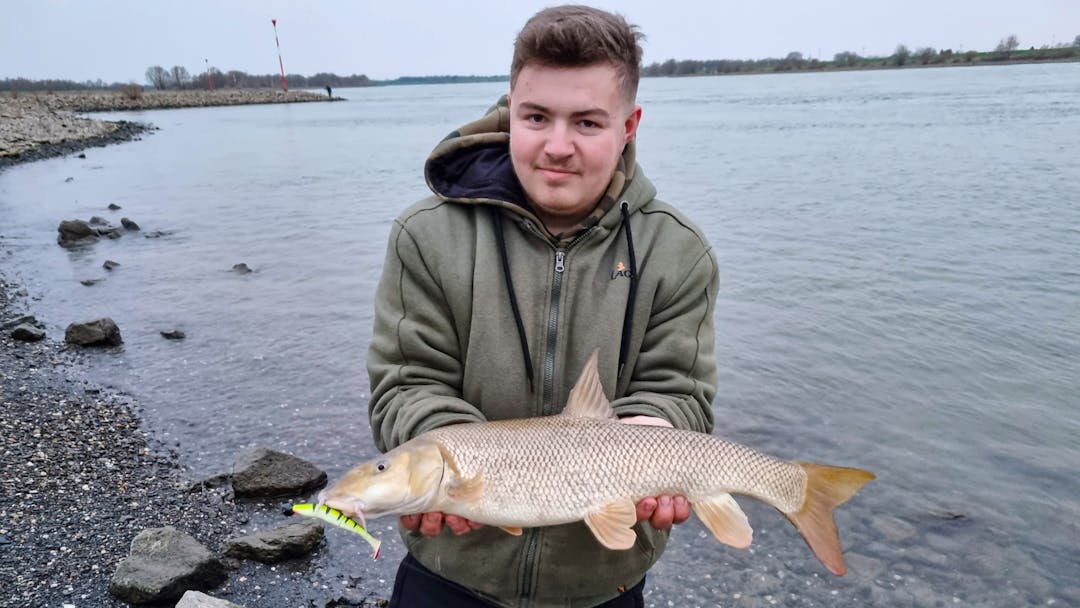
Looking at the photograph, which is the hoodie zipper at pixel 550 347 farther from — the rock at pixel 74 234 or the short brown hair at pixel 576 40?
the rock at pixel 74 234

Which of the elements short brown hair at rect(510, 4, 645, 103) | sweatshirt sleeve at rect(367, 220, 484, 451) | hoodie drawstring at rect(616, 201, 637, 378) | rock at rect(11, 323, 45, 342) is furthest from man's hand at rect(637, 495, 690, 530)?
rock at rect(11, 323, 45, 342)

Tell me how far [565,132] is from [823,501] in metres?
1.62

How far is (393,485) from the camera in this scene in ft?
8.66

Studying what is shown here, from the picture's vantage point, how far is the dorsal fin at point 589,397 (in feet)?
9.09

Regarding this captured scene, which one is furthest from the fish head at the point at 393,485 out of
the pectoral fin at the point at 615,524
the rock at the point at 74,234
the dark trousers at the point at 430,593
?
the rock at the point at 74,234

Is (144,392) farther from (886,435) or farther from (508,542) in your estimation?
(886,435)

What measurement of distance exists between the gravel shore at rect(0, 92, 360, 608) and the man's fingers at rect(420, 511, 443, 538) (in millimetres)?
2360

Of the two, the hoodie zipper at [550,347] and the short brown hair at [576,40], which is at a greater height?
the short brown hair at [576,40]

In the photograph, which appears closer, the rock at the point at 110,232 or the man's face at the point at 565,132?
the man's face at the point at 565,132

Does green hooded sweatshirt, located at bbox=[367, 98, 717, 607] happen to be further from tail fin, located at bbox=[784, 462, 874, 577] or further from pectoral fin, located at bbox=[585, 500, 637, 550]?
tail fin, located at bbox=[784, 462, 874, 577]

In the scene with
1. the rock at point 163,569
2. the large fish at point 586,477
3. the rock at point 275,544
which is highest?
the large fish at point 586,477

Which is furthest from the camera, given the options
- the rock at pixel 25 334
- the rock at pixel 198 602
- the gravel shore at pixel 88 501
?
the rock at pixel 25 334

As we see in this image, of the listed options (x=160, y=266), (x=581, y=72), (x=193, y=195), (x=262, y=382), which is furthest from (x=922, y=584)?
(x=193, y=195)

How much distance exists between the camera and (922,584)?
5.29m
